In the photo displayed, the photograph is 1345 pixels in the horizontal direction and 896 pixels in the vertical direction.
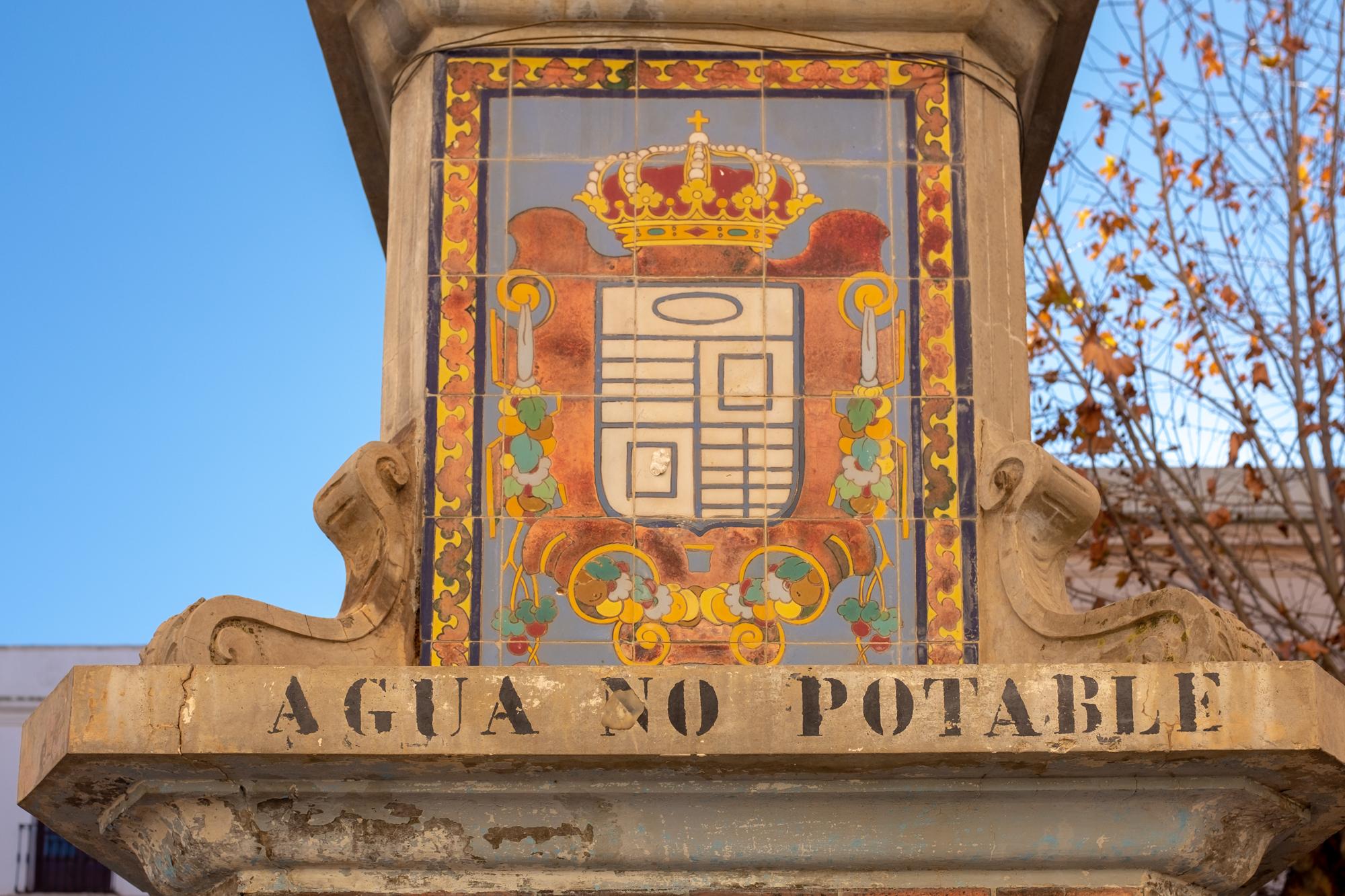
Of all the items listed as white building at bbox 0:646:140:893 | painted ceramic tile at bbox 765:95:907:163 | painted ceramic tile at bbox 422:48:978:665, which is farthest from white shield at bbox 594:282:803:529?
white building at bbox 0:646:140:893

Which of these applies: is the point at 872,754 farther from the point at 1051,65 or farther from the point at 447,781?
the point at 1051,65

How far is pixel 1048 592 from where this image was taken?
25.1ft

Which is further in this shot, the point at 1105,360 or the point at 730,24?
the point at 1105,360

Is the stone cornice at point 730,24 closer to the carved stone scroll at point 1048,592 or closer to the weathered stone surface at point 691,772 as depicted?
the carved stone scroll at point 1048,592

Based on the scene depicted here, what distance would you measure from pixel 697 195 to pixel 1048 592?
5.96ft

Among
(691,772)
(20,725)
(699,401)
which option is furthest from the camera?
(20,725)

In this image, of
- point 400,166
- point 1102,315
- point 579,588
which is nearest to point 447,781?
point 579,588

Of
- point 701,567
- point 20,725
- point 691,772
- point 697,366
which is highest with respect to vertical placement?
point 20,725

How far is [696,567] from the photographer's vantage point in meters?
7.62

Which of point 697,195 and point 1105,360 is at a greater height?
point 1105,360

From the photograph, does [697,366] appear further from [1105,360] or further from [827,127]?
[1105,360]

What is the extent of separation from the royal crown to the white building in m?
12.0

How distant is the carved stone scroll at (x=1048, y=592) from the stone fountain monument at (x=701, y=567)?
0.01 metres

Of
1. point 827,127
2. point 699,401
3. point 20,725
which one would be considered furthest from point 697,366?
point 20,725
